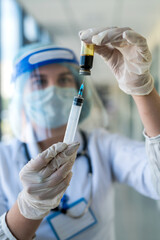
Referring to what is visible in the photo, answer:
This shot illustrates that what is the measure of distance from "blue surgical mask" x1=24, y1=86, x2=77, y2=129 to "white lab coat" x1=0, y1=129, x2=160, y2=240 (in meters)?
0.15

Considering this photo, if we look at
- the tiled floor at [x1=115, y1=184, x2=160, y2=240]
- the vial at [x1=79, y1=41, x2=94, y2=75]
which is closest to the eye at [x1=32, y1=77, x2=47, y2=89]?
the vial at [x1=79, y1=41, x2=94, y2=75]

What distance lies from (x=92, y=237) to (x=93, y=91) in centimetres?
70

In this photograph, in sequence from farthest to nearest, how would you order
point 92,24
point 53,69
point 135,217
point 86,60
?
point 92,24 → point 135,217 → point 53,69 → point 86,60

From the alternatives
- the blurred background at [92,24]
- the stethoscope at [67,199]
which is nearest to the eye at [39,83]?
the stethoscope at [67,199]

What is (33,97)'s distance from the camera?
3.33 ft

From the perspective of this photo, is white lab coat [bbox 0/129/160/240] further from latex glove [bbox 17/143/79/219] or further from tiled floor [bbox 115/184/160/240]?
tiled floor [bbox 115/184/160/240]

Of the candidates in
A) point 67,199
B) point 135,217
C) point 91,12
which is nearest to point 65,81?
point 67,199

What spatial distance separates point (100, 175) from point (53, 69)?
21.0 inches

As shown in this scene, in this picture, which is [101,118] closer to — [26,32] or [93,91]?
[93,91]

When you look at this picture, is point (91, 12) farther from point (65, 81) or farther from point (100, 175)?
point (100, 175)

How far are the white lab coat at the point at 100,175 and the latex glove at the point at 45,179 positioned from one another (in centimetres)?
22

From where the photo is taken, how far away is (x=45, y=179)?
65cm

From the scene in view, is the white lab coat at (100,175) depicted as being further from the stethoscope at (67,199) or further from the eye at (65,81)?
the eye at (65,81)

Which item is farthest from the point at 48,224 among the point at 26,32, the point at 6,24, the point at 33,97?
the point at 26,32
